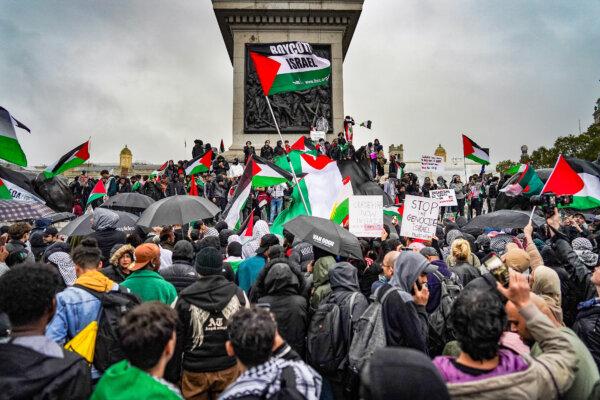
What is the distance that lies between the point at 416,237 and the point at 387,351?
5.70 metres

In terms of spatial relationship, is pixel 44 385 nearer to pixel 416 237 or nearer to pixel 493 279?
pixel 493 279

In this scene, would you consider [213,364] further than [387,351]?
Yes

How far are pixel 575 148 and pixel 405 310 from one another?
154 feet

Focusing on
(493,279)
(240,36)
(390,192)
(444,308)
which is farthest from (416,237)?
(240,36)

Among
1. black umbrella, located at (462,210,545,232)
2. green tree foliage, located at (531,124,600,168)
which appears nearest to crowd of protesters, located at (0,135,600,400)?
black umbrella, located at (462,210,545,232)

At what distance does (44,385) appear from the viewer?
2.30m

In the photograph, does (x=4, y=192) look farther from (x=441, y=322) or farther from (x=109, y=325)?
(x=441, y=322)

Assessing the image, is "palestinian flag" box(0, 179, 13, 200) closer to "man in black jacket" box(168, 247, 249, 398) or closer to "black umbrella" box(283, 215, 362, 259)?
"black umbrella" box(283, 215, 362, 259)

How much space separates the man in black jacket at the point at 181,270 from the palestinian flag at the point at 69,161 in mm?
5923

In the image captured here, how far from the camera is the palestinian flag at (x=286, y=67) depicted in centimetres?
983

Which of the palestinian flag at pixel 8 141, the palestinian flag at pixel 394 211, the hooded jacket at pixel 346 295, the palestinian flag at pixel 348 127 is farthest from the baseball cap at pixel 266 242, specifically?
the palestinian flag at pixel 348 127

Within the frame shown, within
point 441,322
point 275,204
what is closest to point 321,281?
point 441,322

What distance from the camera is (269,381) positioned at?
234 centimetres

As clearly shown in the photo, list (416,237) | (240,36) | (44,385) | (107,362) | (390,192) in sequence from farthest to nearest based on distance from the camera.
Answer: (240,36)
(390,192)
(416,237)
(107,362)
(44,385)
